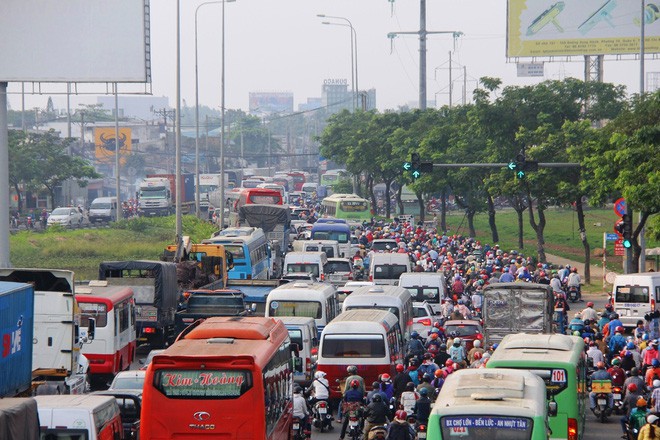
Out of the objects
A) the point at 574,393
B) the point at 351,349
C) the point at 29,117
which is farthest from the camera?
the point at 29,117

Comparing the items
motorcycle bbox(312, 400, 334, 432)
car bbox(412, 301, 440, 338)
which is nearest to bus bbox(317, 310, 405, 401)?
motorcycle bbox(312, 400, 334, 432)

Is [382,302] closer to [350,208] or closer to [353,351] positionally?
[353,351]

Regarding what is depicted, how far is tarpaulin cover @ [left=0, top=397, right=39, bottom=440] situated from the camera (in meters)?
12.9

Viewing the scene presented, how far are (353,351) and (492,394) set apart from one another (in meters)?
9.87

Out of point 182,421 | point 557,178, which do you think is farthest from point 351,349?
point 557,178

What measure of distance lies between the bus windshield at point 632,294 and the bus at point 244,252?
12216 millimetres

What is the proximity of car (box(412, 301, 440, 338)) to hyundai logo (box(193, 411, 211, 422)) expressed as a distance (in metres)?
16.0

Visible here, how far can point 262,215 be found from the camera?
5628cm

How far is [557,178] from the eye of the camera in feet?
159

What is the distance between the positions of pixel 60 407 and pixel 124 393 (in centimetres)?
425

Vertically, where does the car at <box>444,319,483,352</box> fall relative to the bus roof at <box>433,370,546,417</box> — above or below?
below

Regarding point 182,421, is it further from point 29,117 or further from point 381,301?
point 29,117

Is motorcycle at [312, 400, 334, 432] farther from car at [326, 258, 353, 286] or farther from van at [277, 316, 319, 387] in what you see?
car at [326, 258, 353, 286]

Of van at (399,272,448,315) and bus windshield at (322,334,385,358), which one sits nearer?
bus windshield at (322,334,385,358)
